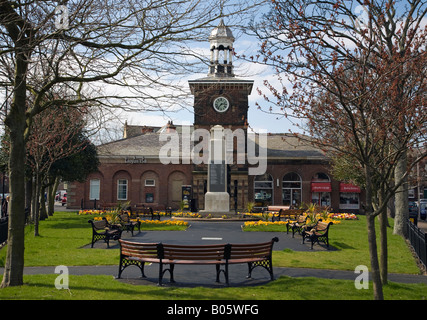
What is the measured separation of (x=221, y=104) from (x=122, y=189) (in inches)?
492

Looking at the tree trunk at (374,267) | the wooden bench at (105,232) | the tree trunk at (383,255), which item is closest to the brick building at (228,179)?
the wooden bench at (105,232)

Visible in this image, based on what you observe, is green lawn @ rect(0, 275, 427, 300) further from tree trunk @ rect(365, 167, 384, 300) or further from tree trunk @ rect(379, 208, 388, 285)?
tree trunk @ rect(365, 167, 384, 300)

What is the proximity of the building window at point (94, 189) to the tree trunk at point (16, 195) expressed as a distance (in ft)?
106

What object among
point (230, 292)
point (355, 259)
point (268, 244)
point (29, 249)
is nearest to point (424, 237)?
point (355, 259)

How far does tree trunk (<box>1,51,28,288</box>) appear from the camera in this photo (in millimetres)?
7867

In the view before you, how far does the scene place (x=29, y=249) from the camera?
1317cm

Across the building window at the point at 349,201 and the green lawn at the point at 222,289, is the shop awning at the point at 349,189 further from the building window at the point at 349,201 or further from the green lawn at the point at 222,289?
the green lawn at the point at 222,289

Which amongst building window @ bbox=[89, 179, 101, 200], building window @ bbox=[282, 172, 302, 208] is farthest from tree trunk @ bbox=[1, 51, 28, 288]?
building window @ bbox=[282, 172, 302, 208]

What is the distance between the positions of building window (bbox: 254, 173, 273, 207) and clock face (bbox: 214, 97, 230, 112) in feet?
23.7

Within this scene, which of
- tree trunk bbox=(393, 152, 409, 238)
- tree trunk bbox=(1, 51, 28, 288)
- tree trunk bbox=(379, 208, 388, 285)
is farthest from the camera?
tree trunk bbox=(393, 152, 409, 238)

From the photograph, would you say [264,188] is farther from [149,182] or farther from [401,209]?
[401,209]

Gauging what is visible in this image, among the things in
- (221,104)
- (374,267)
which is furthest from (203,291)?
(221,104)

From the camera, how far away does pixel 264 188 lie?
38.7 m

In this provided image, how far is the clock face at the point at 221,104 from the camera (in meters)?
38.7
